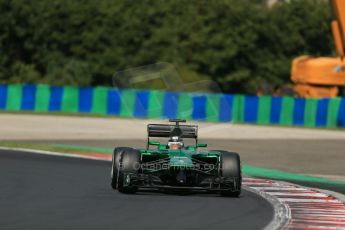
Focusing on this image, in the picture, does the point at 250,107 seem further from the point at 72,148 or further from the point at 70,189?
the point at 70,189

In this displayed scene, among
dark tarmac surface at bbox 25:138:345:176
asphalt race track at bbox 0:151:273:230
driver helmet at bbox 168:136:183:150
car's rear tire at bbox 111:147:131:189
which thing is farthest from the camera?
dark tarmac surface at bbox 25:138:345:176

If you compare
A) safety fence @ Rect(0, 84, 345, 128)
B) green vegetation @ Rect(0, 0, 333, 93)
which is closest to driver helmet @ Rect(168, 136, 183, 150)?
safety fence @ Rect(0, 84, 345, 128)

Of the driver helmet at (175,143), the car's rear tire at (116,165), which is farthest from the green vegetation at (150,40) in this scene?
the car's rear tire at (116,165)

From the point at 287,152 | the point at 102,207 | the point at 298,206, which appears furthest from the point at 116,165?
the point at 287,152

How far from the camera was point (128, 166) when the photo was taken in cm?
1792

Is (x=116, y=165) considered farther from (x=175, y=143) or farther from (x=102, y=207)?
(x=102, y=207)

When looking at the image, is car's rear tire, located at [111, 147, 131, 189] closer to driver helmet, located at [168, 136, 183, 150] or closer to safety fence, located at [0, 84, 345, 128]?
driver helmet, located at [168, 136, 183, 150]

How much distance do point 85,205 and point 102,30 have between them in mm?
57790

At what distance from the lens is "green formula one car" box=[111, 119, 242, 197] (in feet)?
58.9

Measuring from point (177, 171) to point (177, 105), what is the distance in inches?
1487

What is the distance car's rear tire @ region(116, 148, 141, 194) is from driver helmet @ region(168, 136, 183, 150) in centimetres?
78

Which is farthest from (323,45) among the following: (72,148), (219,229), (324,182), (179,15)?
(219,229)

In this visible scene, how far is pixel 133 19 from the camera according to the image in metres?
73.6

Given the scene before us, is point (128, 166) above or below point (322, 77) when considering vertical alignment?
below
